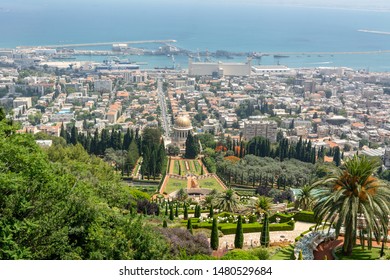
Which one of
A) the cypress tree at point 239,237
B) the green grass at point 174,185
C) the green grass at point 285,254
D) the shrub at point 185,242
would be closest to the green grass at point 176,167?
the green grass at point 174,185

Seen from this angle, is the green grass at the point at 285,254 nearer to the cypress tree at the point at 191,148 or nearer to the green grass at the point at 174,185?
the green grass at the point at 174,185

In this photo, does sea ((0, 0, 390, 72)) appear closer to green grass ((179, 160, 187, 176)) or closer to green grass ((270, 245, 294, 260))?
green grass ((179, 160, 187, 176))

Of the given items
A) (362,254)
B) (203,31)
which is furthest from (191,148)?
(203,31)

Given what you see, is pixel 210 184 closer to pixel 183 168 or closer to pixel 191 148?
pixel 183 168

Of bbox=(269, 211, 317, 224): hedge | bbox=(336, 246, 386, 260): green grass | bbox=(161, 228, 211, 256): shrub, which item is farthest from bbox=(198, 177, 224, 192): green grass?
bbox=(336, 246, 386, 260): green grass
